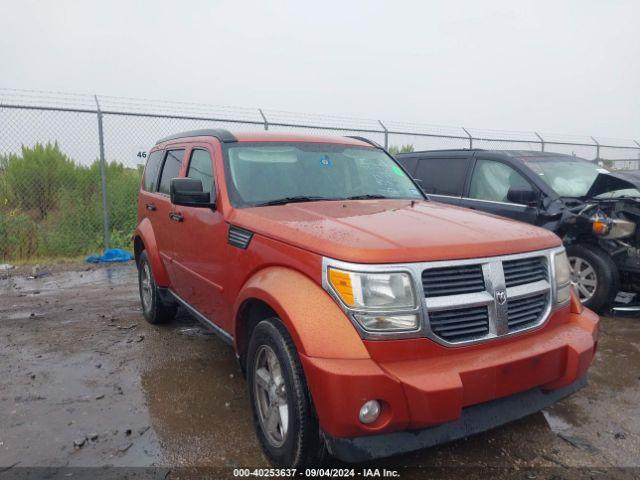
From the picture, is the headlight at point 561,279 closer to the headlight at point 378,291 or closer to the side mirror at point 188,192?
the headlight at point 378,291

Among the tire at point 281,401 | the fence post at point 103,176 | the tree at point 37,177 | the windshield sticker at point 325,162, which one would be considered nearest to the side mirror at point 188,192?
the windshield sticker at point 325,162

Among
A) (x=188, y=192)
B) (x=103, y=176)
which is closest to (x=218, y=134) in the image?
(x=188, y=192)

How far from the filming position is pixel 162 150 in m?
5.10

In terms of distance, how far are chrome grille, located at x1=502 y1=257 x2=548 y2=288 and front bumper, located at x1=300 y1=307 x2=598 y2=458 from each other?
299 millimetres

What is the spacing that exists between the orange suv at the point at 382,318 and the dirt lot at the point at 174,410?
0.42 m

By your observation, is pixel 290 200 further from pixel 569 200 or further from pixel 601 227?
pixel 569 200

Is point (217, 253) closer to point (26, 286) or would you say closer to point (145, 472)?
point (145, 472)

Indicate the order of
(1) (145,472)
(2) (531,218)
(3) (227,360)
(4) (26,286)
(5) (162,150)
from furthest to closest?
1. (4) (26,286)
2. (2) (531,218)
3. (5) (162,150)
4. (3) (227,360)
5. (1) (145,472)

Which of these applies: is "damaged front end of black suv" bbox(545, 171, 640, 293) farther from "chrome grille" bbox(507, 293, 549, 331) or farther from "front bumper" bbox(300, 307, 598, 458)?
"front bumper" bbox(300, 307, 598, 458)

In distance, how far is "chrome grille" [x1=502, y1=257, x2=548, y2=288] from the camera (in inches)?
101

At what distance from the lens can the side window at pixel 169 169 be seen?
452 centimetres

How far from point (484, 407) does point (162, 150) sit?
4030 millimetres

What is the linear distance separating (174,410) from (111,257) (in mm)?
6141

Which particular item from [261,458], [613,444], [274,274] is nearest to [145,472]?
[261,458]
